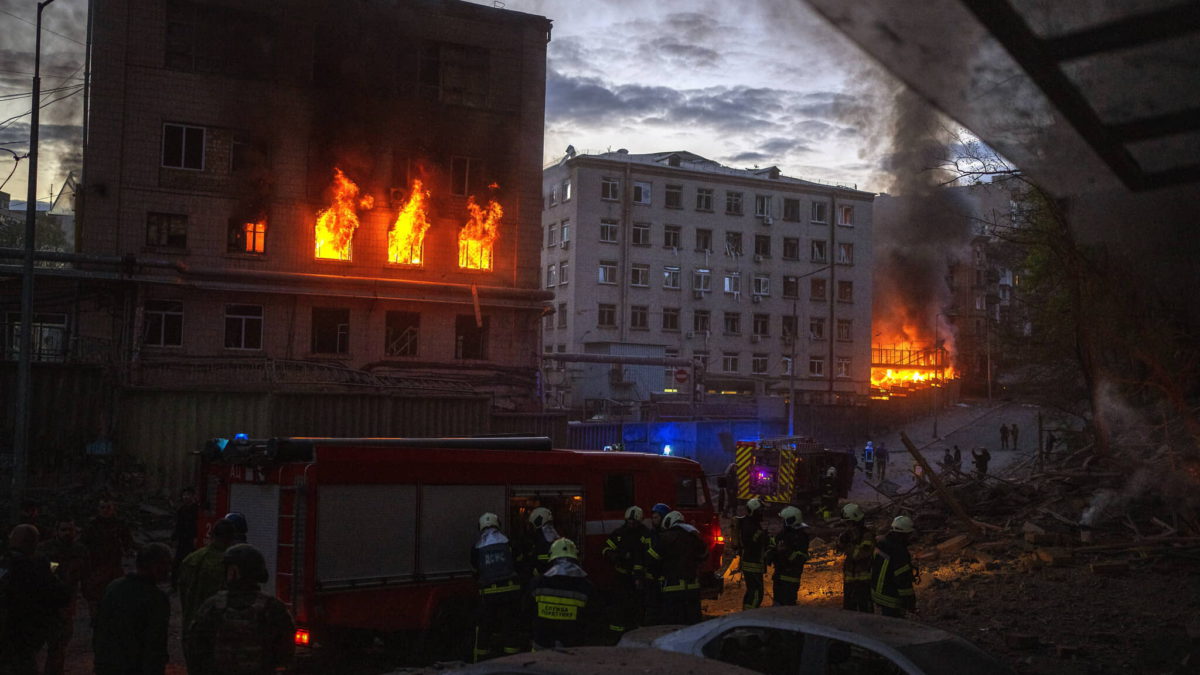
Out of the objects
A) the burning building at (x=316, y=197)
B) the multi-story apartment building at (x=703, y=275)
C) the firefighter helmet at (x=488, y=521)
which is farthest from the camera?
the multi-story apartment building at (x=703, y=275)

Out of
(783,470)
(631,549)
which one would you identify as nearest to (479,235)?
(783,470)

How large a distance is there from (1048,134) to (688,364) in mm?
41964

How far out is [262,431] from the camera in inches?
918

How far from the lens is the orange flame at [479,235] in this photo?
3491 cm

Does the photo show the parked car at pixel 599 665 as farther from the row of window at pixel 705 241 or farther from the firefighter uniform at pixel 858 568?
the row of window at pixel 705 241

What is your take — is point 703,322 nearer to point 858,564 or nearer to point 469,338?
point 469,338

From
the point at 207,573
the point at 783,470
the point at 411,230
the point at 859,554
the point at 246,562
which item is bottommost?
the point at 783,470

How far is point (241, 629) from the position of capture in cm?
538

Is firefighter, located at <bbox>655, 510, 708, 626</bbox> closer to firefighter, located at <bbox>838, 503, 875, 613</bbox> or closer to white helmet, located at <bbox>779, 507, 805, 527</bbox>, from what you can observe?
white helmet, located at <bbox>779, 507, 805, 527</bbox>

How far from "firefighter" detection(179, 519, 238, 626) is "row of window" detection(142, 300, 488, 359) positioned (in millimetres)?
24841

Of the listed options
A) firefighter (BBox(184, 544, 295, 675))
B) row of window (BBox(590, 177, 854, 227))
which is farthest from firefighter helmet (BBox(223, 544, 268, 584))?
row of window (BBox(590, 177, 854, 227))

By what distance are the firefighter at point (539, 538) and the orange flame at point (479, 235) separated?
2493 centimetres

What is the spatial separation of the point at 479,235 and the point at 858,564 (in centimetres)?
2619

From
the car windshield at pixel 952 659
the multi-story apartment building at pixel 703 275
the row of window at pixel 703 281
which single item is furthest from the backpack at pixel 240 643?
the row of window at pixel 703 281
